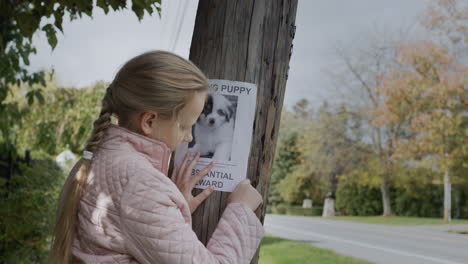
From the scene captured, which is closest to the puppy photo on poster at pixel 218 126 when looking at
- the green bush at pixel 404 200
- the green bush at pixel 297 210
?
the green bush at pixel 404 200

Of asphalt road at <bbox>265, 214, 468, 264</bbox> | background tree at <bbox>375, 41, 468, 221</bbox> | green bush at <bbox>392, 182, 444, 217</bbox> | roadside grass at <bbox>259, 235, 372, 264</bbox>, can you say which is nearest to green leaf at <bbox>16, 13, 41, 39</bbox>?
roadside grass at <bbox>259, 235, 372, 264</bbox>

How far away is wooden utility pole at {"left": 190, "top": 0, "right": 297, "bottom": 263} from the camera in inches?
65.1

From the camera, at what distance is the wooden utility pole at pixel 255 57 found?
65.1 inches

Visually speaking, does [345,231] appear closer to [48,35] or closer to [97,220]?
[48,35]

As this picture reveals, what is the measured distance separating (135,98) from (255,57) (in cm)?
51

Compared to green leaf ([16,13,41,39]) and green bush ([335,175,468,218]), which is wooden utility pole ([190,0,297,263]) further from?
green bush ([335,175,468,218])

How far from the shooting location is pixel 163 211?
4.02 feet

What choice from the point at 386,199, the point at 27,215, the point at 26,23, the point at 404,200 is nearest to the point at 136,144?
the point at 26,23

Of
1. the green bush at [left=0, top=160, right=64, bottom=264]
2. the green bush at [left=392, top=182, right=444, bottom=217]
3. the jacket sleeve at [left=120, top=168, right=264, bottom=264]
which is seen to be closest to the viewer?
the jacket sleeve at [left=120, top=168, right=264, bottom=264]

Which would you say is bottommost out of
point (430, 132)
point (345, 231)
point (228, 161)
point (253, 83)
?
point (345, 231)

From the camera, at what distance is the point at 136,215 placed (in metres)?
1.22

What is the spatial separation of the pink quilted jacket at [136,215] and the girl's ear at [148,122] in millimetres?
25

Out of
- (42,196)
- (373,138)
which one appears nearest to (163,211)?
(42,196)

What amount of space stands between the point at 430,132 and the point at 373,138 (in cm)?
920
